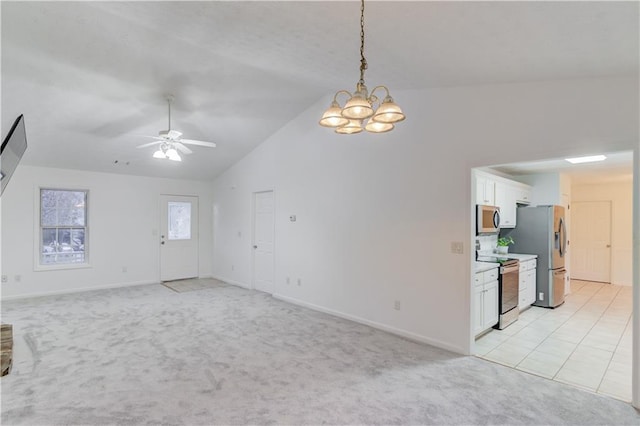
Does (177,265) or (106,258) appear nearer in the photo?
(106,258)

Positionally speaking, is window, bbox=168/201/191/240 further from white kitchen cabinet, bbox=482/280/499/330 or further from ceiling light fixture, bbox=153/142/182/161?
white kitchen cabinet, bbox=482/280/499/330

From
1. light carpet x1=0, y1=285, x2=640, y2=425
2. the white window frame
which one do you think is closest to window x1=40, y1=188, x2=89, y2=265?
the white window frame

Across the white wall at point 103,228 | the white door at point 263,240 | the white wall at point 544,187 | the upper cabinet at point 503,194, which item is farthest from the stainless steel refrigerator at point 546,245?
the white wall at point 103,228

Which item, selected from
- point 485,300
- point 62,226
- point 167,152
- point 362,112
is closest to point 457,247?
point 485,300

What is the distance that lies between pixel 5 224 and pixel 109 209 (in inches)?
61.9

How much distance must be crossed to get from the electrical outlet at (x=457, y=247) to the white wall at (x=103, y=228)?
6175 mm

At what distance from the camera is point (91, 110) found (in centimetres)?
430

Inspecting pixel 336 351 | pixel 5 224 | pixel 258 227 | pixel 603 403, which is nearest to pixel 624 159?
pixel 603 403

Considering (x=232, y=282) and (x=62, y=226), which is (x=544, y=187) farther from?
(x=62, y=226)

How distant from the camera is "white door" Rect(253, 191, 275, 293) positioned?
6.10 meters

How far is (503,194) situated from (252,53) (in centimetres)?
428

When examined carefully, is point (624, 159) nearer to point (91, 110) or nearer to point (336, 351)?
point (336, 351)

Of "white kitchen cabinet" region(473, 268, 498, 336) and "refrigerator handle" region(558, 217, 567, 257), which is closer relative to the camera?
"white kitchen cabinet" region(473, 268, 498, 336)

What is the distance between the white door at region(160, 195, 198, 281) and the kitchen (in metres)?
6.23
